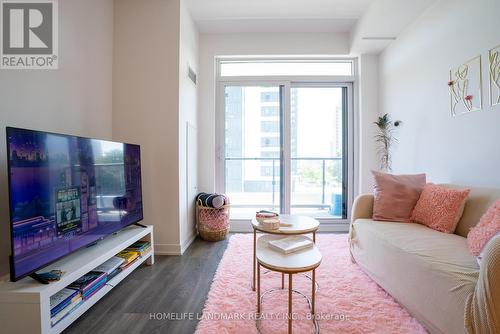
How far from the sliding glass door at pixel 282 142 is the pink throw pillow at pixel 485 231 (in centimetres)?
214

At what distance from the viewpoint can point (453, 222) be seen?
1671 mm

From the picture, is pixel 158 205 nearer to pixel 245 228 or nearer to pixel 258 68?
pixel 245 228

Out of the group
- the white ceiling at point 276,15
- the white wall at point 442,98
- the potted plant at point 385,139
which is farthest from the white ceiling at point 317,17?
the potted plant at point 385,139

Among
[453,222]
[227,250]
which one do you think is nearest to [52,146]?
[227,250]

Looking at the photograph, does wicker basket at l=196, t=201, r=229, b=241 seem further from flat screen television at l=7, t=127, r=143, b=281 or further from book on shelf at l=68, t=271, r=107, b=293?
book on shelf at l=68, t=271, r=107, b=293

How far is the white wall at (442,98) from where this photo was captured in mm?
1773

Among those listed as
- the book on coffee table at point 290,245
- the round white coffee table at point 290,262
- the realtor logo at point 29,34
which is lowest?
the round white coffee table at point 290,262

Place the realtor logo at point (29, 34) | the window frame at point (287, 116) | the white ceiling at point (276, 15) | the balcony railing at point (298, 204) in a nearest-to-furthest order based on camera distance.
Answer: the realtor logo at point (29, 34), the white ceiling at point (276, 15), the window frame at point (287, 116), the balcony railing at point (298, 204)

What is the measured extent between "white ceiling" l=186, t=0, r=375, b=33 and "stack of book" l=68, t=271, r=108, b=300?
9.92 ft

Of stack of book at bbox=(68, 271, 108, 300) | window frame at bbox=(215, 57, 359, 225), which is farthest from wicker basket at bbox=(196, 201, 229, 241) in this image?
stack of book at bbox=(68, 271, 108, 300)

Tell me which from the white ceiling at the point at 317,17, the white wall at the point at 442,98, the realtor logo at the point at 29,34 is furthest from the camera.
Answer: the white ceiling at the point at 317,17

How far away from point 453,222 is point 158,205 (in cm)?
269

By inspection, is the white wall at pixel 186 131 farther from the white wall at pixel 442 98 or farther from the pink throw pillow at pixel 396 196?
the white wall at pixel 442 98

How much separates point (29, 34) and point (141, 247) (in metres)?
1.92
